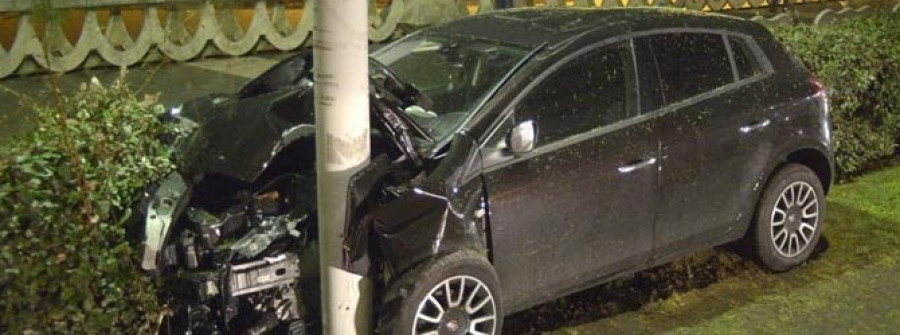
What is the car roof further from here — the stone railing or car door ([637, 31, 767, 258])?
the stone railing

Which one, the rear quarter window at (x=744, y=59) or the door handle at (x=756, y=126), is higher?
the rear quarter window at (x=744, y=59)

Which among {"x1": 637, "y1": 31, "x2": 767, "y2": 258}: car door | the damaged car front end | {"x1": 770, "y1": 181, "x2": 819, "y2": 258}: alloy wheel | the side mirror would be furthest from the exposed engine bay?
{"x1": 770, "y1": 181, "x2": 819, "y2": 258}: alloy wheel

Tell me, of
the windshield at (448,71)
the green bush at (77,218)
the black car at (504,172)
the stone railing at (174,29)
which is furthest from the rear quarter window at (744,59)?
the stone railing at (174,29)

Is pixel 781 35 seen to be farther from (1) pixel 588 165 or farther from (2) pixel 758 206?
(1) pixel 588 165

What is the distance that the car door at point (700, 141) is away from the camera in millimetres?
5156

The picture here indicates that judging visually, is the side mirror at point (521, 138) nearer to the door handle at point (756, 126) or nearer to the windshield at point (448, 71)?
the windshield at point (448, 71)

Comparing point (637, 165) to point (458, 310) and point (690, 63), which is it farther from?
point (458, 310)

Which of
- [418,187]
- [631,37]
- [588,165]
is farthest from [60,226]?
[631,37]

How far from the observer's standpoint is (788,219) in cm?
584

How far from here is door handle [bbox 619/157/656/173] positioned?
194 inches

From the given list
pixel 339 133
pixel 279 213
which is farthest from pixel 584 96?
pixel 279 213

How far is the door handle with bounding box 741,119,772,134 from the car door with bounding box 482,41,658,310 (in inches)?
26.8

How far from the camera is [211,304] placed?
165 inches

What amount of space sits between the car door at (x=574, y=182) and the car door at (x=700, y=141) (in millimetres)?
143
